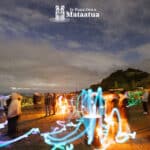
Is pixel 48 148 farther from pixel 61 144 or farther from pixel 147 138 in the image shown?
pixel 147 138

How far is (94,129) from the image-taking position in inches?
430

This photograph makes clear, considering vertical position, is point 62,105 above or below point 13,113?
above

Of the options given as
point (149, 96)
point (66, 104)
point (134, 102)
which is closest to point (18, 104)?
point (149, 96)

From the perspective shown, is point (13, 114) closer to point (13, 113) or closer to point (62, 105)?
point (13, 113)

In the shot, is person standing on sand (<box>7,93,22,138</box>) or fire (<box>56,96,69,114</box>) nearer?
person standing on sand (<box>7,93,22,138</box>)

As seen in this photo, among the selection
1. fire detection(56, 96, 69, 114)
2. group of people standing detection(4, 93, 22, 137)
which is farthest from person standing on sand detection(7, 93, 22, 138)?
fire detection(56, 96, 69, 114)

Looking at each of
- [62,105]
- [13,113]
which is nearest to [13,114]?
[13,113]

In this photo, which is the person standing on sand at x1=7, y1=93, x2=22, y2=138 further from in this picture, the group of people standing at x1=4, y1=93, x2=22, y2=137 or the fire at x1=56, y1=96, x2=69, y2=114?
the fire at x1=56, y1=96, x2=69, y2=114

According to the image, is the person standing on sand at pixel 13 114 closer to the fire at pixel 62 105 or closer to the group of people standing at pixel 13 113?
the group of people standing at pixel 13 113

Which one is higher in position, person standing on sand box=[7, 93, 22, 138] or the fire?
the fire

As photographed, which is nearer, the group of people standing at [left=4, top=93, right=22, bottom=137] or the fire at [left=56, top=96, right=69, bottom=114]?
the group of people standing at [left=4, top=93, right=22, bottom=137]

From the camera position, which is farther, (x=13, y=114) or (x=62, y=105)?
(x=62, y=105)

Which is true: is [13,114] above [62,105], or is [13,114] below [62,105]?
below

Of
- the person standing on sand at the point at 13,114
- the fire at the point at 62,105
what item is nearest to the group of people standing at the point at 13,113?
the person standing on sand at the point at 13,114
